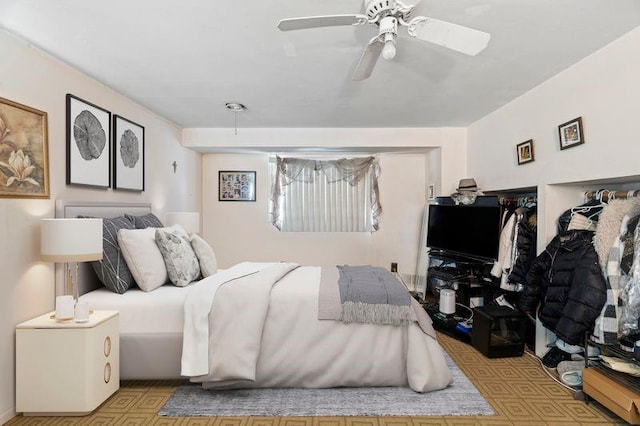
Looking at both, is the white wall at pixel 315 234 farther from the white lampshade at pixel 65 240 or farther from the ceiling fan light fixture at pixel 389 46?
the ceiling fan light fixture at pixel 389 46

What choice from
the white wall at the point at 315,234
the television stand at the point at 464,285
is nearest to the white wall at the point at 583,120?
the television stand at the point at 464,285

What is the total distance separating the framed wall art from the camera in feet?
6.41

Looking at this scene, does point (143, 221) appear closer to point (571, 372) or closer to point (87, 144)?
point (87, 144)

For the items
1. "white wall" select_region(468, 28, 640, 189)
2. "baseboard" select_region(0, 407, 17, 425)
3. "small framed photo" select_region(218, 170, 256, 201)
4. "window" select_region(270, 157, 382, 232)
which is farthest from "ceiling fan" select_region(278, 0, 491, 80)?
"small framed photo" select_region(218, 170, 256, 201)

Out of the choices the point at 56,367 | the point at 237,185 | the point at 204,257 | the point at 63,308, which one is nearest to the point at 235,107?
the point at 204,257

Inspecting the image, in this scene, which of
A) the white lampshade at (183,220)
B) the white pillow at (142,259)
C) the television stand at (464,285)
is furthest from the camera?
the white lampshade at (183,220)

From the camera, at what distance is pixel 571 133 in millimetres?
2551

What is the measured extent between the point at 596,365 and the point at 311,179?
3665 millimetres

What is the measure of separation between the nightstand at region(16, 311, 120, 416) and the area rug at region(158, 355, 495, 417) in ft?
1.58

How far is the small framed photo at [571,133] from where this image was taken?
246 cm

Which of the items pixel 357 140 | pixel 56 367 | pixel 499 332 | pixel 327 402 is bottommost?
pixel 327 402

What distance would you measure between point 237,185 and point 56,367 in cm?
335

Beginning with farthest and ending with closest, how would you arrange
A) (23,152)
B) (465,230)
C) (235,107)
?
(465,230)
(235,107)
(23,152)

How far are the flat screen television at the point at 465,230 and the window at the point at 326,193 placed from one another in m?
0.99
